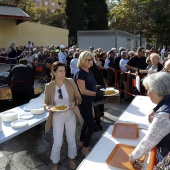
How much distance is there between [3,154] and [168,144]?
11.3 ft

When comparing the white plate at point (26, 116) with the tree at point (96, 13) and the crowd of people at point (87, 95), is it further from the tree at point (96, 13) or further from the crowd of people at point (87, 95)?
the tree at point (96, 13)

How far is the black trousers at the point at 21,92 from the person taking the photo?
551 centimetres

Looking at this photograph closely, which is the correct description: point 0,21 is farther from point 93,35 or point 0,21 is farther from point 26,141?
point 26,141

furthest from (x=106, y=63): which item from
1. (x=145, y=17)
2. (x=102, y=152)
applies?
(x=145, y=17)

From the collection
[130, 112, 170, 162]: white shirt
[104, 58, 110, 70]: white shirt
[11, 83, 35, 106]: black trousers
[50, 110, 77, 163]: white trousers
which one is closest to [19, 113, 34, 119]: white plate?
[50, 110, 77, 163]: white trousers

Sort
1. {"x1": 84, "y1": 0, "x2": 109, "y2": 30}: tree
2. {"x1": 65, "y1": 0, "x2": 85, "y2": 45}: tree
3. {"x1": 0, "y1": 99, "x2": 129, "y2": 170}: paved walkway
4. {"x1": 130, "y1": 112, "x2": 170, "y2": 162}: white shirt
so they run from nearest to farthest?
{"x1": 130, "y1": 112, "x2": 170, "y2": 162}: white shirt < {"x1": 0, "y1": 99, "x2": 129, "y2": 170}: paved walkway < {"x1": 65, "y1": 0, "x2": 85, "y2": 45}: tree < {"x1": 84, "y1": 0, "x2": 109, "y2": 30}: tree

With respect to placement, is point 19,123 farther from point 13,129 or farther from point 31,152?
point 31,152

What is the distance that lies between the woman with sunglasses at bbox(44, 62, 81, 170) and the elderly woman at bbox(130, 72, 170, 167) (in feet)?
5.47

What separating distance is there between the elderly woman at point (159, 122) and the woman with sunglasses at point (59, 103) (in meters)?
1.67

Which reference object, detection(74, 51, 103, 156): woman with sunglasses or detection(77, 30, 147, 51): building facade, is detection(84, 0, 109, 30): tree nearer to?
detection(77, 30, 147, 51): building facade

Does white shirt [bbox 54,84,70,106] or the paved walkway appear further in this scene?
the paved walkway

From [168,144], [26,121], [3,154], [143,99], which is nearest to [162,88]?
[168,144]

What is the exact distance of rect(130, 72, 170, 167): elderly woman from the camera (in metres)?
1.90

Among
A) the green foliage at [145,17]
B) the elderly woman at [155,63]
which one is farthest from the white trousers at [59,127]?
the green foliage at [145,17]
